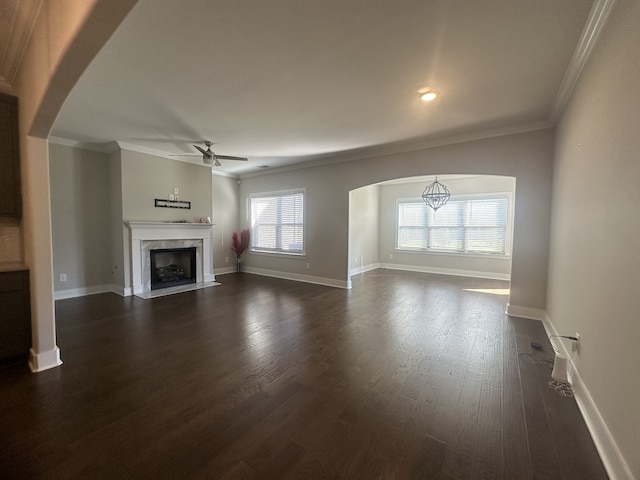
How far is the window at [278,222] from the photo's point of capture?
21.6 feet

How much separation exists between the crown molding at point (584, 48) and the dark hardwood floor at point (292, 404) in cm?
278

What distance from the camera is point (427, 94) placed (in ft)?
9.55

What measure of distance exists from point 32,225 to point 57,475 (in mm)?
2095

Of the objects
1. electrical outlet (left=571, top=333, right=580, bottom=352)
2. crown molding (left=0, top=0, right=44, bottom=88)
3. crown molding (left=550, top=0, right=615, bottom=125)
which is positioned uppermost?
crown molding (left=550, top=0, right=615, bottom=125)

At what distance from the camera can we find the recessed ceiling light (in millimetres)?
2818

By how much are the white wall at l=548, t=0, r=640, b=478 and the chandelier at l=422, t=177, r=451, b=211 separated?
4.04m

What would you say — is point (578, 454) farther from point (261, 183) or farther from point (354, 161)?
point (261, 183)

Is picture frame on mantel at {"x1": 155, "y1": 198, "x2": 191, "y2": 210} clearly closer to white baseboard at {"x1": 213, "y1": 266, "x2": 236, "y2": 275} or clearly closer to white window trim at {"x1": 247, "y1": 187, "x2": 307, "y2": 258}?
white window trim at {"x1": 247, "y1": 187, "x2": 307, "y2": 258}

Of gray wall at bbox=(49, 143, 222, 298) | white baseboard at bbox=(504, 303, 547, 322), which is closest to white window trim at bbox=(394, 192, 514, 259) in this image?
white baseboard at bbox=(504, 303, 547, 322)

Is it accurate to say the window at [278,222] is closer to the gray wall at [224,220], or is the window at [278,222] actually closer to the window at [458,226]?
the gray wall at [224,220]

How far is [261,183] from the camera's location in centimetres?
711

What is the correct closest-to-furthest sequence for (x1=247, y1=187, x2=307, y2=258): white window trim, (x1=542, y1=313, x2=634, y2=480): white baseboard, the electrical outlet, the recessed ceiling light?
1. (x1=542, y1=313, x2=634, y2=480): white baseboard
2. the electrical outlet
3. the recessed ceiling light
4. (x1=247, y1=187, x2=307, y2=258): white window trim

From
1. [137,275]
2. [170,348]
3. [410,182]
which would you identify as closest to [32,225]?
[170,348]

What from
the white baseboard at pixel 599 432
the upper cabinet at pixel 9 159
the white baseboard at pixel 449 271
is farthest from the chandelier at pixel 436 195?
the upper cabinet at pixel 9 159
